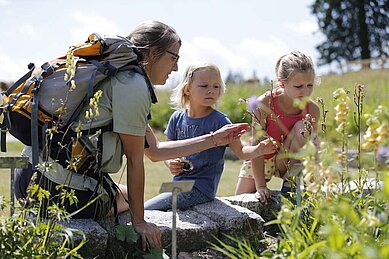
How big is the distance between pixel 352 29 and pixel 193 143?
3353 cm

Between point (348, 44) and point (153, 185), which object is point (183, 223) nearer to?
point (153, 185)

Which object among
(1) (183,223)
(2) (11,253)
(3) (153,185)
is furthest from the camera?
(3) (153,185)

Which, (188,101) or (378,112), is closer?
(378,112)

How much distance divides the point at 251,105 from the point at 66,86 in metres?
1.37

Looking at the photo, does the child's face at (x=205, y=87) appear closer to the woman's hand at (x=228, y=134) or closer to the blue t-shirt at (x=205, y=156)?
the blue t-shirt at (x=205, y=156)

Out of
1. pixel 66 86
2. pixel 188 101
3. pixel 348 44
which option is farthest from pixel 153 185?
pixel 348 44

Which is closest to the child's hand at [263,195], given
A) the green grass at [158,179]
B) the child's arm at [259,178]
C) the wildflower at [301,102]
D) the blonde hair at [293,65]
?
the child's arm at [259,178]

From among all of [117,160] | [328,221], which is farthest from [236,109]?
[328,221]

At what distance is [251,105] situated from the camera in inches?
173

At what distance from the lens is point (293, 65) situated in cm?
455

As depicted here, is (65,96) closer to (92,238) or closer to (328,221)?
(92,238)

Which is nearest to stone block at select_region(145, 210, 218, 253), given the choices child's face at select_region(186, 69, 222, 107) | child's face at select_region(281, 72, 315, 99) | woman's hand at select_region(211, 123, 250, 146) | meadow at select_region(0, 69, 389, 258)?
meadow at select_region(0, 69, 389, 258)

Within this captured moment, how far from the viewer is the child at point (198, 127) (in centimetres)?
418

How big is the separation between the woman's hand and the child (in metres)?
0.31
